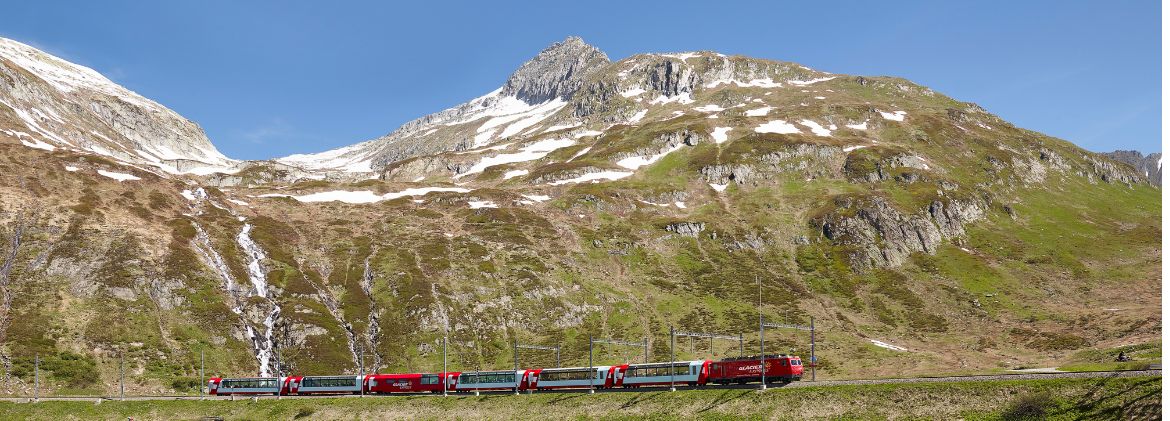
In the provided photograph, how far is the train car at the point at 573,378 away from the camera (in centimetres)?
8519

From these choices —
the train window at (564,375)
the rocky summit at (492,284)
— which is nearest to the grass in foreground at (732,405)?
the train window at (564,375)

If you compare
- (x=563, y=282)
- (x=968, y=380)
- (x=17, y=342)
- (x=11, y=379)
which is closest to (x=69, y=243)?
(x=17, y=342)

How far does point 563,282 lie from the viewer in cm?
15538

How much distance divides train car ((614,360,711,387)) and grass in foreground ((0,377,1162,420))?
824cm

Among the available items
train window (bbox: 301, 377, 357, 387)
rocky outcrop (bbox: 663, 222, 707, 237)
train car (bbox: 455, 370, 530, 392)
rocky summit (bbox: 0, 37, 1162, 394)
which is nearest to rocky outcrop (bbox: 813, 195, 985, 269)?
Answer: rocky summit (bbox: 0, 37, 1162, 394)

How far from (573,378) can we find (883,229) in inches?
4960

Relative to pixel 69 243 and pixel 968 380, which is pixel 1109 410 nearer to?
pixel 968 380

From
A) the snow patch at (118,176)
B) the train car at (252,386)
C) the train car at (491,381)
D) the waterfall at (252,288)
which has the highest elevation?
the snow patch at (118,176)

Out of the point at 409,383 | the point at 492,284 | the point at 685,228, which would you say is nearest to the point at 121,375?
the point at 409,383

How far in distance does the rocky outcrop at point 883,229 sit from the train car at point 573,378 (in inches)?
4092

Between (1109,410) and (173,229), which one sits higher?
(173,229)

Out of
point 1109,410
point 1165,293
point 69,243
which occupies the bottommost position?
point 1109,410

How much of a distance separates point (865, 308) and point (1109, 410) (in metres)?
108

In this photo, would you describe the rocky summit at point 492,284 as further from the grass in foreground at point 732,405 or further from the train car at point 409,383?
the train car at point 409,383
